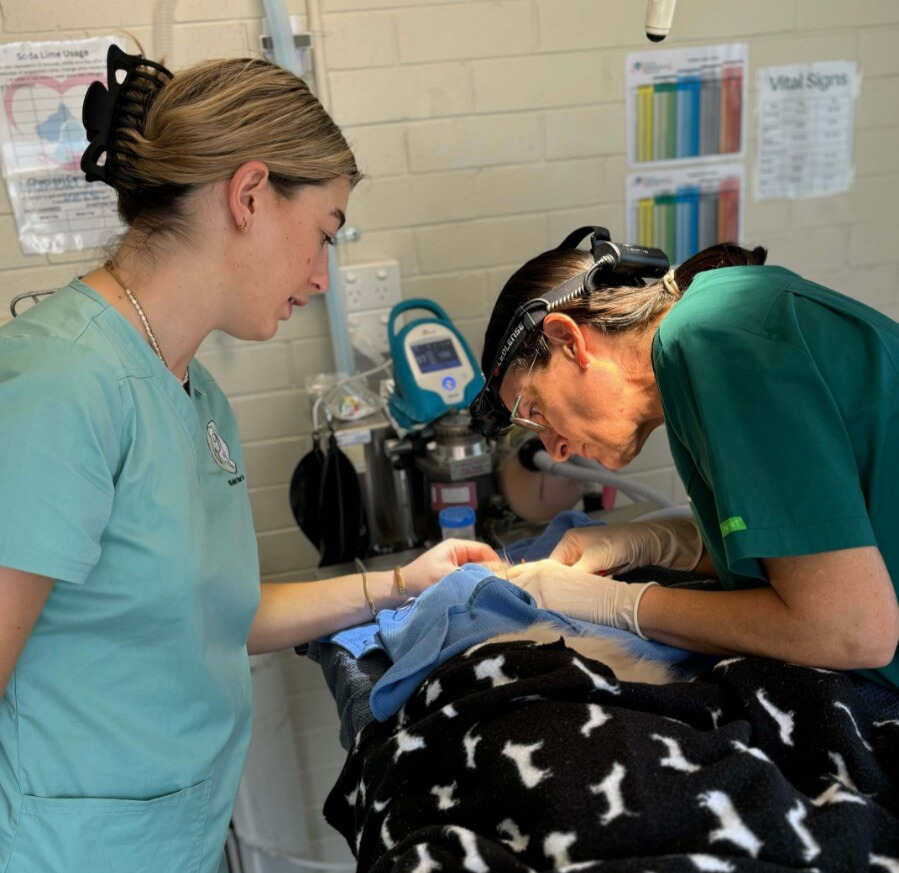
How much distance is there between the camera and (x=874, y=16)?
263 cm

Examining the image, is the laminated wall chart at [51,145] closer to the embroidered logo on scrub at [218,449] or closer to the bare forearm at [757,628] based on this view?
the embroidered logo on scrub at [218,449]

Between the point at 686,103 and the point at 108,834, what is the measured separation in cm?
220

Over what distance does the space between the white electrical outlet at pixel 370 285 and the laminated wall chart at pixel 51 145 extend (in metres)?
0.58

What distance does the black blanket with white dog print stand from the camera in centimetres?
98

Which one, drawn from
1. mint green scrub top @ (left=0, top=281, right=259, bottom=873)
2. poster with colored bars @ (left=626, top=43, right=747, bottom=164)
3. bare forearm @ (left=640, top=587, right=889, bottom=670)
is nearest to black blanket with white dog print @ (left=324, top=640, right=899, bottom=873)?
bare forearm @ (left=640, top=587, right=889, bottom=670)

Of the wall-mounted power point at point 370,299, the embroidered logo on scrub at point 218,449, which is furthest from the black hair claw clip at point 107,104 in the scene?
the wall-mounted power point at point 370,299

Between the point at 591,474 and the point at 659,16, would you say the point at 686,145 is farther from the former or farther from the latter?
the point at 659,16

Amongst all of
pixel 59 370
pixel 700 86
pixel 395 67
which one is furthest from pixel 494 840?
pixel 700 86

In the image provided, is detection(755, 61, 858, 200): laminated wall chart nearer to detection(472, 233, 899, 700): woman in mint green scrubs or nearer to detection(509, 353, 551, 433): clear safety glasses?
detection(509, 353, 551, 433): clear safety glasses

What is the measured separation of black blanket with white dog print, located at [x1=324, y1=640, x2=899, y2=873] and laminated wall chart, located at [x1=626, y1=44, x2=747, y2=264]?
5.38 feet

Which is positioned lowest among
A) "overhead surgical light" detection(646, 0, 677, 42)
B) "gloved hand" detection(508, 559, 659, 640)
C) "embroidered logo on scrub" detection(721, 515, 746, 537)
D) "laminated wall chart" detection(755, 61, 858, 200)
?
"gloved hand" detection(508, 559, 659, 640)

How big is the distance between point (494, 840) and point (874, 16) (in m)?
2.50

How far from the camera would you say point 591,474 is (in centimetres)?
218

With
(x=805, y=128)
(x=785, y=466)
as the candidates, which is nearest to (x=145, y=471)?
(x=785, y=466)
